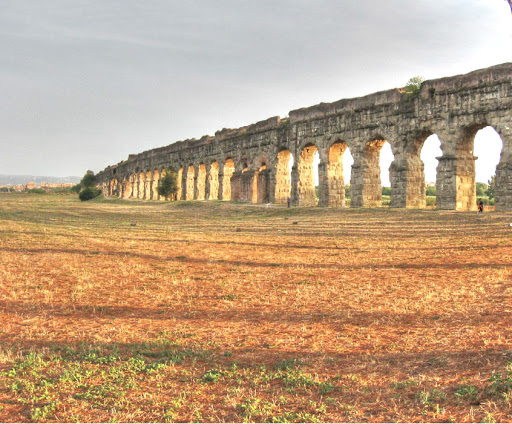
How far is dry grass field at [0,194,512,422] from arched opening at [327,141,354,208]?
17.3 metres

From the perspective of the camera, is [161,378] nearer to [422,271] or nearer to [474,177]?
[422,271]

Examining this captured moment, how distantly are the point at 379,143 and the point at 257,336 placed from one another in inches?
888

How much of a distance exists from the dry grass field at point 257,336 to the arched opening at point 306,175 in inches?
776

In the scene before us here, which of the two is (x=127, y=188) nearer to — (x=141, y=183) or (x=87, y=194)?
(x=141, y=183)

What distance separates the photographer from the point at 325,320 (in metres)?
5.55

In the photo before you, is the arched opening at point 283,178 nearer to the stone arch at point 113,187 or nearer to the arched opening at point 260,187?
the arched opening at point 260,187

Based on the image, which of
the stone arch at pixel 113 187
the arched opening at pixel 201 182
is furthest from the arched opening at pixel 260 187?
the stone arch at pixel 113 187

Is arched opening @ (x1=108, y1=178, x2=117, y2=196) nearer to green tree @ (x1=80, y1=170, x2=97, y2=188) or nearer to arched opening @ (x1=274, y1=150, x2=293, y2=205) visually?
green tree @ (x1=80, y1=170, x2=97, y2=188)

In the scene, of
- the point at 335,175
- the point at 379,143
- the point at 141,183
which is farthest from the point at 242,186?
the point at 141,183

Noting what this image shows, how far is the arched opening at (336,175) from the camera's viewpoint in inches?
1099

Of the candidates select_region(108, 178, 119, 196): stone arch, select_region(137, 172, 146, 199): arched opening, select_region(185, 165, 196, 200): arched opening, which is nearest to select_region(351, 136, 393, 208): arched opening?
select_region(185, 165, 196, 200): arched opening

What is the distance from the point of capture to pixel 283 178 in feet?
109

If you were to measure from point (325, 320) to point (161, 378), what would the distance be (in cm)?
231

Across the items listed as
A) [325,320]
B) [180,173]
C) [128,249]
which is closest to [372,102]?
[128,249]
